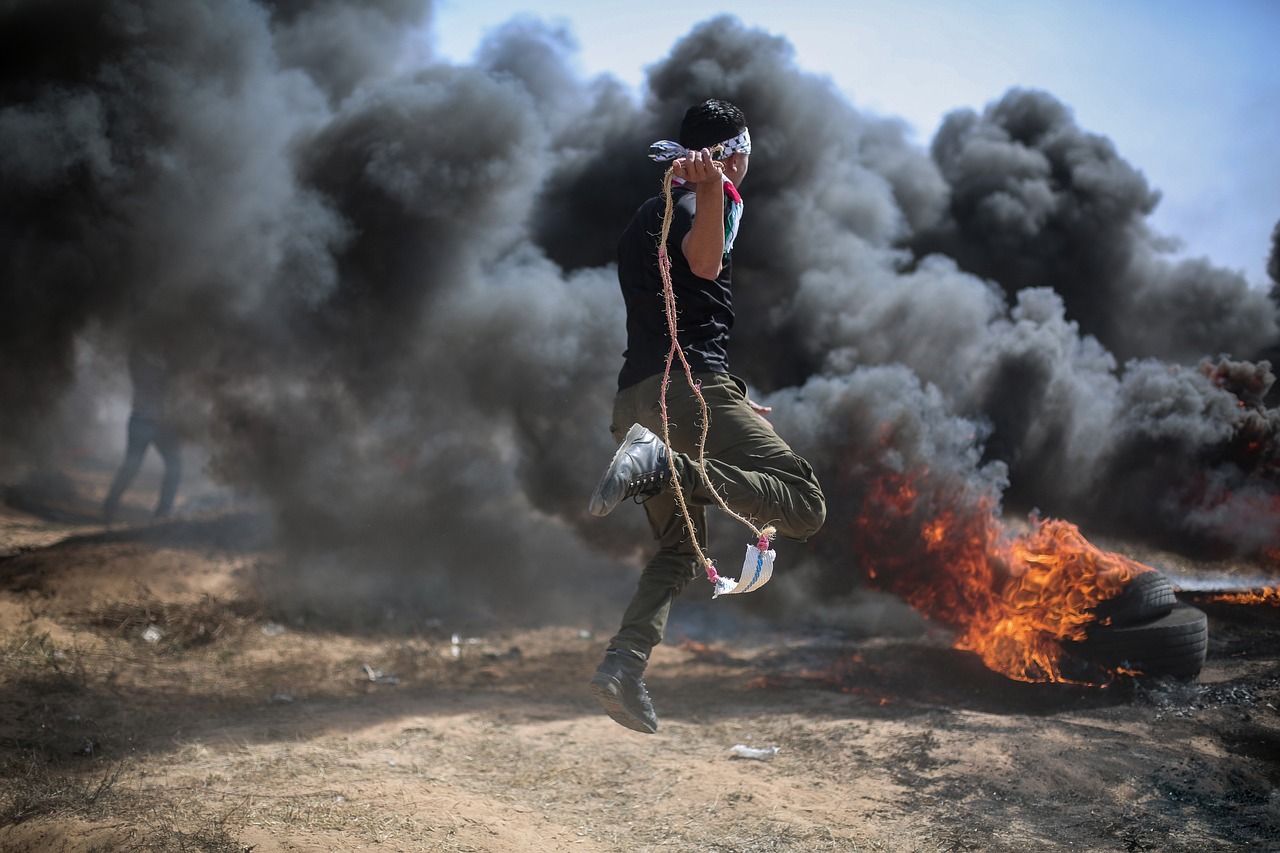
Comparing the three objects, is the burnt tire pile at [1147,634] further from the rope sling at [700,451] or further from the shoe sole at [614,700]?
the shoe sole at [614,700]

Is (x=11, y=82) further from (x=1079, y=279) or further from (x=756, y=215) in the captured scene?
(x=1079, y=279)

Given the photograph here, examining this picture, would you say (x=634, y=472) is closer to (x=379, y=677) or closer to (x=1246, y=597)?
(x=379, y=677)

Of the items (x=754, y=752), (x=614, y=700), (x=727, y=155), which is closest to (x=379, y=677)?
(x=754, y=752)

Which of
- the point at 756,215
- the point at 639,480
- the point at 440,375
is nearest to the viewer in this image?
the point at 639,480

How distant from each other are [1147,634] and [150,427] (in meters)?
11.0

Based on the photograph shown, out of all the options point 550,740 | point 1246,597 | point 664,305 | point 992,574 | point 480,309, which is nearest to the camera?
point 664,305

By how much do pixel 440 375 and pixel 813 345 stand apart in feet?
14.7

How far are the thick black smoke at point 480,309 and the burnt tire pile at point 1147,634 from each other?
1904mm

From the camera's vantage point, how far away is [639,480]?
327 centimetres

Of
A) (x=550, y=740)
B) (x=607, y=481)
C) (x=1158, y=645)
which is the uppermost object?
(x=607, y=481)

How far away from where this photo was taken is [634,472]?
3.26m

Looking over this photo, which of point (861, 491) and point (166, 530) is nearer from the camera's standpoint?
point (861, 491)

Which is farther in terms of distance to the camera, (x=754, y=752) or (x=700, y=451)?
(x=754, y=752)

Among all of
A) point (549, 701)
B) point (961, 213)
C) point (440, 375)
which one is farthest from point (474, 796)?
point (961, 213)
